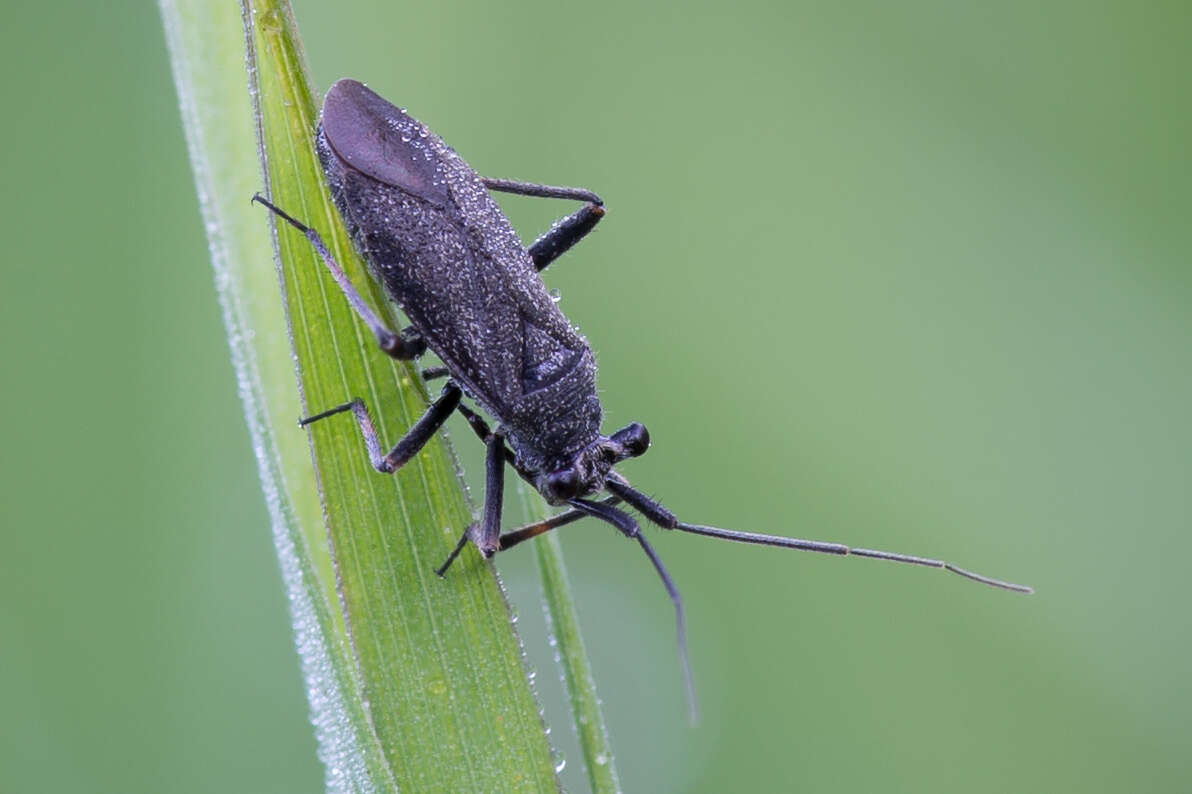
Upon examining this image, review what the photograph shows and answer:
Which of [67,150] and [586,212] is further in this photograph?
[586,212]

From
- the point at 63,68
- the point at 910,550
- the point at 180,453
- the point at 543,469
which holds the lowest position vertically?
the point at 910,550

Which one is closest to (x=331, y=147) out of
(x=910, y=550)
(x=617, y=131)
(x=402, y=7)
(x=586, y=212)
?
(x=586, y=212)

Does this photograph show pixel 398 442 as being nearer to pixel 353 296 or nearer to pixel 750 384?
pixel 353 296

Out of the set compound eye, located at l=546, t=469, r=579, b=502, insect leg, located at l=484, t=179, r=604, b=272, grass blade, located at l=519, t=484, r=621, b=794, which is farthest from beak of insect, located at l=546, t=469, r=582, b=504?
grass blade, located at l=519, t=484, r=621, b=794

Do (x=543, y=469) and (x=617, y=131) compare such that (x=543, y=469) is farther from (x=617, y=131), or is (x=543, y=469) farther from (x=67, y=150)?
(x=617, y=131)

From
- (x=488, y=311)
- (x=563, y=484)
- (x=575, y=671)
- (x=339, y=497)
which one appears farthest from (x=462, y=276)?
(x=575, y=671)

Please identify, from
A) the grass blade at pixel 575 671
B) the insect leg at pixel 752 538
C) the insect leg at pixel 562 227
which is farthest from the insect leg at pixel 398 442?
the insect leg at pixel 562 227
